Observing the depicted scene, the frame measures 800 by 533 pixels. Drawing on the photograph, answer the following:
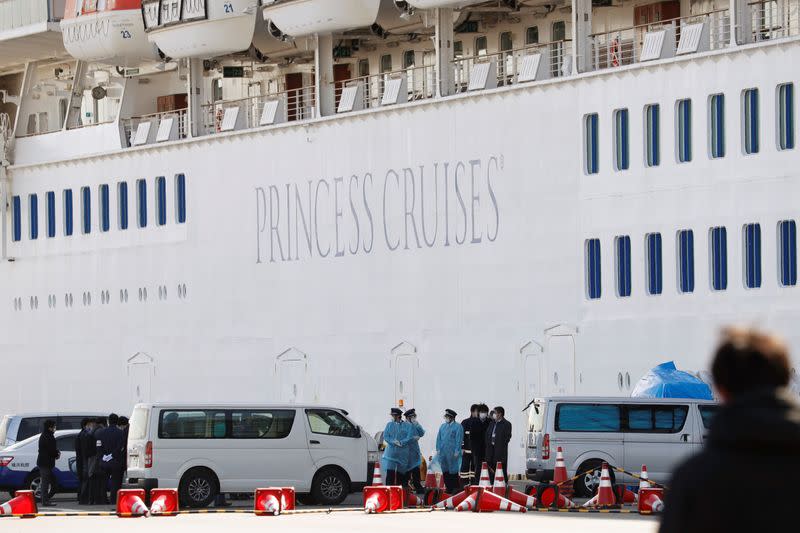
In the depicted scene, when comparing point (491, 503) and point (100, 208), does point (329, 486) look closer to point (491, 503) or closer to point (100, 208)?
point (491, 503)

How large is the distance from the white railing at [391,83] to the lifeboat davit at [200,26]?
2390mm

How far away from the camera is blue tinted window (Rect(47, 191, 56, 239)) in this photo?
44.8 metres

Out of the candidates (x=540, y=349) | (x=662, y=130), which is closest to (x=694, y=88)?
(x=662, y=130)

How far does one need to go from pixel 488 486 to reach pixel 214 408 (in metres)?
4.27

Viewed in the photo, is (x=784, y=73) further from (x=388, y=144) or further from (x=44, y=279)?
(x=44, y=279)

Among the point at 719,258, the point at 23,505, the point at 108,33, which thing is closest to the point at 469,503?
the point at 23,505

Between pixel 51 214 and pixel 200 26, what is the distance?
26.8 feet

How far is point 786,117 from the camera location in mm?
28609

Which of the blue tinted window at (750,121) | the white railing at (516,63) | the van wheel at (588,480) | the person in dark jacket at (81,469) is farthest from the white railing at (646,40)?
the person in dark jacket at (81,469)

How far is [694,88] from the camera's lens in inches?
1182

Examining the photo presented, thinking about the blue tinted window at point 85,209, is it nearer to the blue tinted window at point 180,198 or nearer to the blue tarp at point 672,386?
the blue tinted window at point 180,198

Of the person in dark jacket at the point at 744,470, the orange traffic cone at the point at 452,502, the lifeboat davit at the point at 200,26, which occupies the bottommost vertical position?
the orange traffic cone at the point at 452,502

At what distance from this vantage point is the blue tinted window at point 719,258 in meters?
29.4

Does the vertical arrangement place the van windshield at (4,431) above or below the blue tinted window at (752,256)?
below
